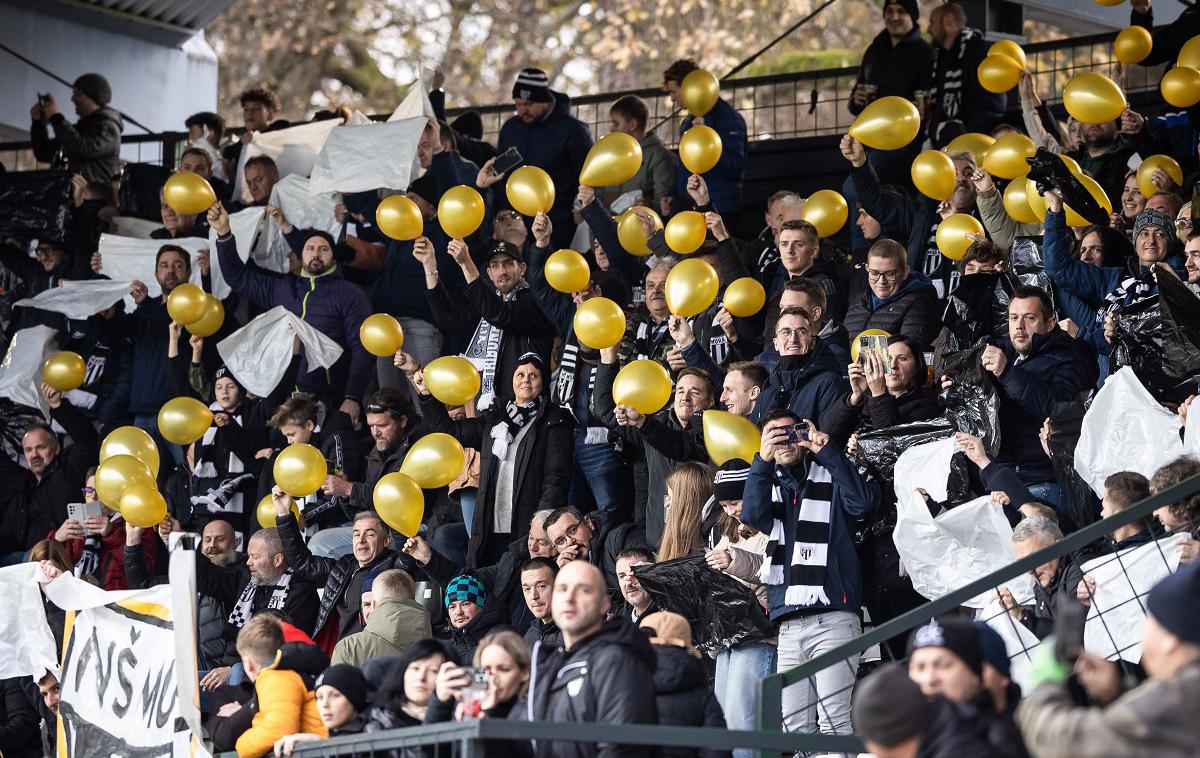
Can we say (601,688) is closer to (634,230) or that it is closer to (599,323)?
(599,323)

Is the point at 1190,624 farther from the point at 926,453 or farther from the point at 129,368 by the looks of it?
the point at 129,368

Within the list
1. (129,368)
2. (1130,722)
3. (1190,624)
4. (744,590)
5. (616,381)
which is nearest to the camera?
(1130,722)

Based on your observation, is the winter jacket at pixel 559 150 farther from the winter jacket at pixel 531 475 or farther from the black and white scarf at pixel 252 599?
the black and white scarf at pixel 252 599

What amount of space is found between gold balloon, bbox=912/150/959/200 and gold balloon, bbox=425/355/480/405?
2546 mm

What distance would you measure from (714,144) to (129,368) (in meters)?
4.19

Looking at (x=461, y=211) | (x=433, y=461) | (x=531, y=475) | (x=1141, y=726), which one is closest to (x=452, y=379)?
(x=433, y=461)

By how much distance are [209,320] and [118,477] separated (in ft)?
5.67

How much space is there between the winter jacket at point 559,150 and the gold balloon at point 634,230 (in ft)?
3.44

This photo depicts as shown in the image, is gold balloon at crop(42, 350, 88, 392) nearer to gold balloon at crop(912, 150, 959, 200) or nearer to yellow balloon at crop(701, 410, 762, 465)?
yellow balloon at crop(701, 410, 762, 465)

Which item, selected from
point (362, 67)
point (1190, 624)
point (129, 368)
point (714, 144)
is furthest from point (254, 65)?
Result: point (1190, 624)

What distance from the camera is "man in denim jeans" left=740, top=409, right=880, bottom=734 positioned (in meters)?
7.55

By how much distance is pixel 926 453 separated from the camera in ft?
25.8

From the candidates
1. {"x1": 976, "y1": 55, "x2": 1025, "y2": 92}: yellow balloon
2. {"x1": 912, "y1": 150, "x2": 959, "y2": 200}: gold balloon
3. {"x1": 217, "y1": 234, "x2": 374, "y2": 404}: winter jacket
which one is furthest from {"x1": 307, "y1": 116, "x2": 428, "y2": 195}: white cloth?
{"x1": 976, "y1": 55, "x2": 1025, "y2": 92}: yellow balloon

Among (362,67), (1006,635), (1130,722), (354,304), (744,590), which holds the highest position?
(362,67)
